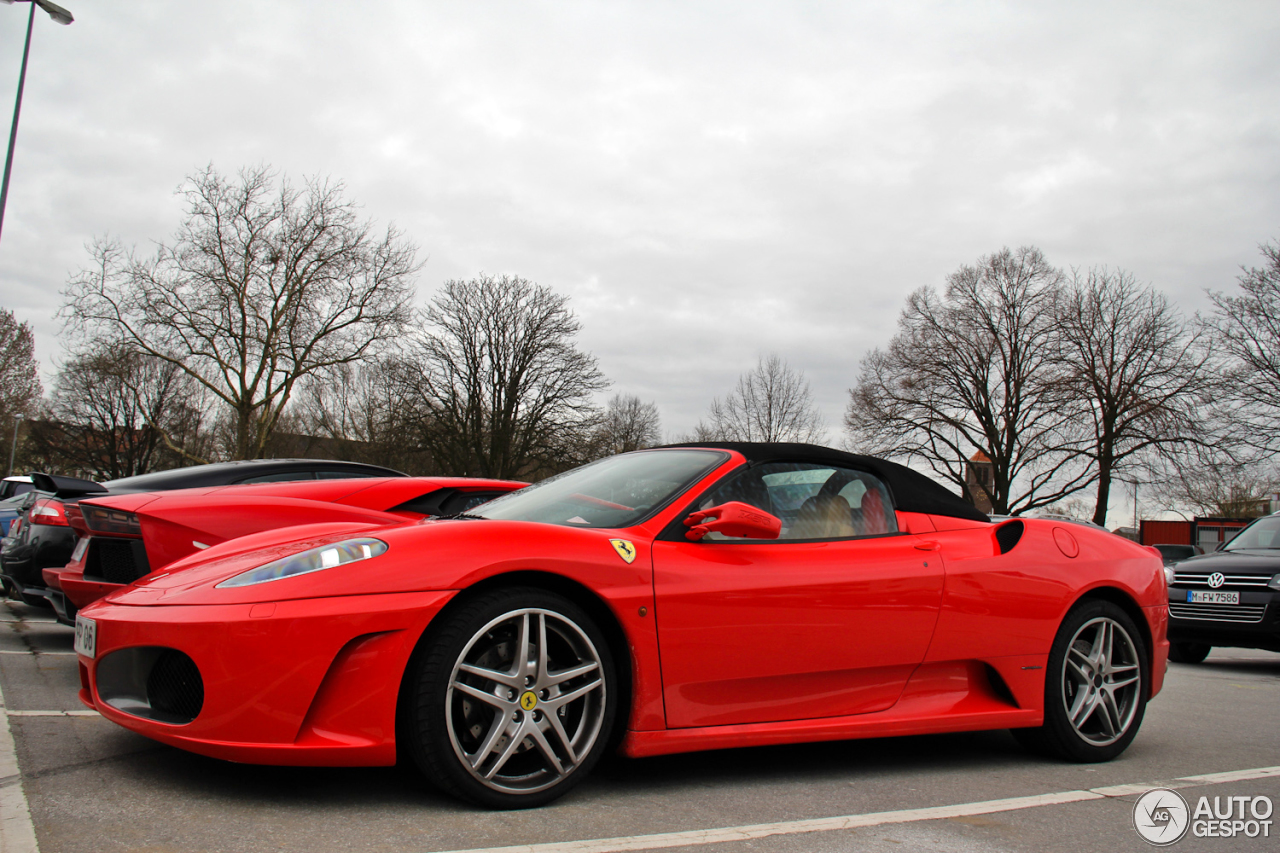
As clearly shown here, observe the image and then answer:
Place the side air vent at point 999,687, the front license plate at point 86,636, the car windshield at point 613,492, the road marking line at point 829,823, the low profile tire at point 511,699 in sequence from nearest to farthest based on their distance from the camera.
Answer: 1. the road marking line at point 829,823
2. the low profile tire at point 511,699
3. the front license plate at point 86,636
4. the car windshield at point 613,492
5. the side air vent at point 999,687

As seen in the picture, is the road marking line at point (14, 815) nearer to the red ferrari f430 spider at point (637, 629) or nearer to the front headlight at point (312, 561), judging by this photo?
the red ferrari f430 spider at point (637, 629)

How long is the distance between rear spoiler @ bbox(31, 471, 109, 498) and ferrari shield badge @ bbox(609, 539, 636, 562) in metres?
4.17

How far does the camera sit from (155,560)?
4422 mm

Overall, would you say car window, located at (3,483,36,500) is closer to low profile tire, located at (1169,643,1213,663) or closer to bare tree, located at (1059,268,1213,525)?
low profile tire, located at (1169,643,1213,663)

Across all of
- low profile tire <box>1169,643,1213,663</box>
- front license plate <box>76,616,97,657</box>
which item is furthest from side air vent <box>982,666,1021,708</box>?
low profile tire <box>1169,643,1213,663</box>

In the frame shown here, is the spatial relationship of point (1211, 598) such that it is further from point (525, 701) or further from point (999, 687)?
point (525, 701)

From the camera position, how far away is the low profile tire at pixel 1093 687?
12.6ft

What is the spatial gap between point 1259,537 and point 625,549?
905 cm

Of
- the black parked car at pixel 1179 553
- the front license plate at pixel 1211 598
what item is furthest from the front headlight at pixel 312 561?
the black parked car at pixel 1179 553

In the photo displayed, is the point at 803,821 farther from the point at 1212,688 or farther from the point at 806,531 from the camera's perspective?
the point at 1212,688

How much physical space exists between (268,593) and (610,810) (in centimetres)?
120

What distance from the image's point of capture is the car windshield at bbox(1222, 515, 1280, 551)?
Result: 30.1 feet

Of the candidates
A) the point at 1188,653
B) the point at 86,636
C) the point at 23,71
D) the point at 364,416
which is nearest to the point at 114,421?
the point at 364,416

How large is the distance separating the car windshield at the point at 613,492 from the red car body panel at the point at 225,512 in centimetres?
83
